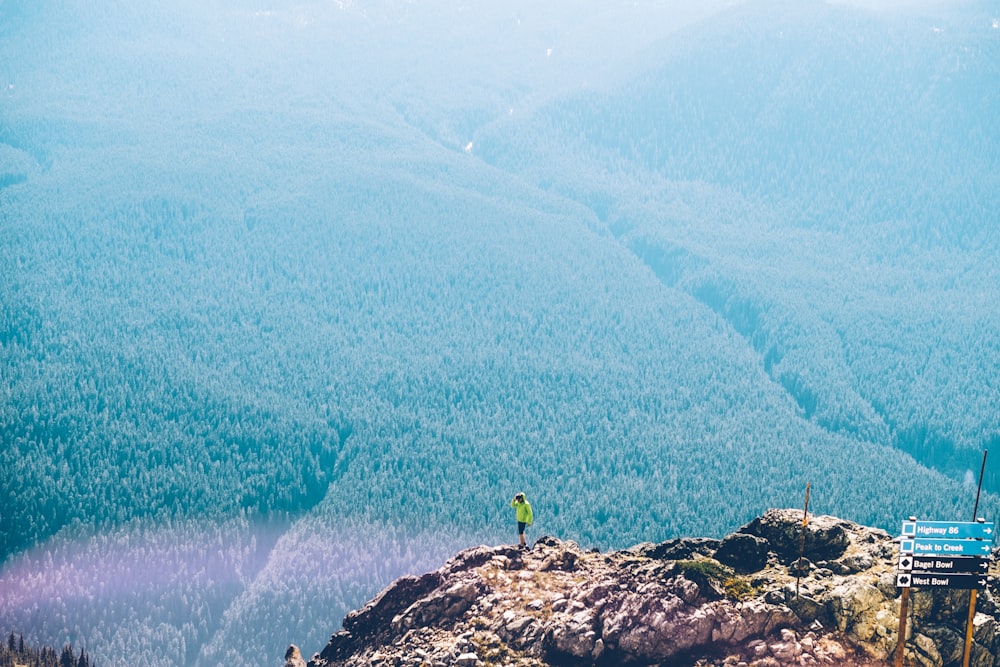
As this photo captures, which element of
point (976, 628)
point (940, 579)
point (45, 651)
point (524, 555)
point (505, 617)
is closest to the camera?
point (940, 579)

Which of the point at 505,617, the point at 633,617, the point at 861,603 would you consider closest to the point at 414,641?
the point at 505,617

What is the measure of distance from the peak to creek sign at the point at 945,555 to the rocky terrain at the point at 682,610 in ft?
19.3

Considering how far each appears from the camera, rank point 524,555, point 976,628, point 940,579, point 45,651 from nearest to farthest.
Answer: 1. point 940,579
2. point 976,628
3. point 524,555
4. point 45,651

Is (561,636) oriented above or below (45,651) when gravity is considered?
above

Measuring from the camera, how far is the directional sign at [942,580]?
169ft

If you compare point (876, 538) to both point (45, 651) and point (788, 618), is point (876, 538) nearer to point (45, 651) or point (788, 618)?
point (788, 618)

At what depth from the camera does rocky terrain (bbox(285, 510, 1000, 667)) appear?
56.7m

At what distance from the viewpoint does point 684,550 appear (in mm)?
65625

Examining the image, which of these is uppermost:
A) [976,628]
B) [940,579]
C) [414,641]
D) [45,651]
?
[940,579]

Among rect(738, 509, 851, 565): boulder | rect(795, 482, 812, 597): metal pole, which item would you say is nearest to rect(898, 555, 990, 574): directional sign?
rect(795, 482, 812, 597): metal pole

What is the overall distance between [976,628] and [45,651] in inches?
4542

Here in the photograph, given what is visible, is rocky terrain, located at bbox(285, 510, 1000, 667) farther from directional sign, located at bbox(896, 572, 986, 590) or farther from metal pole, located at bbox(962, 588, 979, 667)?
directional sign, located at bbox(896, 572, 986, 590)

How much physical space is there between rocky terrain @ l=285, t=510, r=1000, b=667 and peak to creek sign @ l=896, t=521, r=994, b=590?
5.87 metres

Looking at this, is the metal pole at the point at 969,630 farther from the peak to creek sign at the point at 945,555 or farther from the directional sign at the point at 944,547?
the directional sign at the point at 944,547
